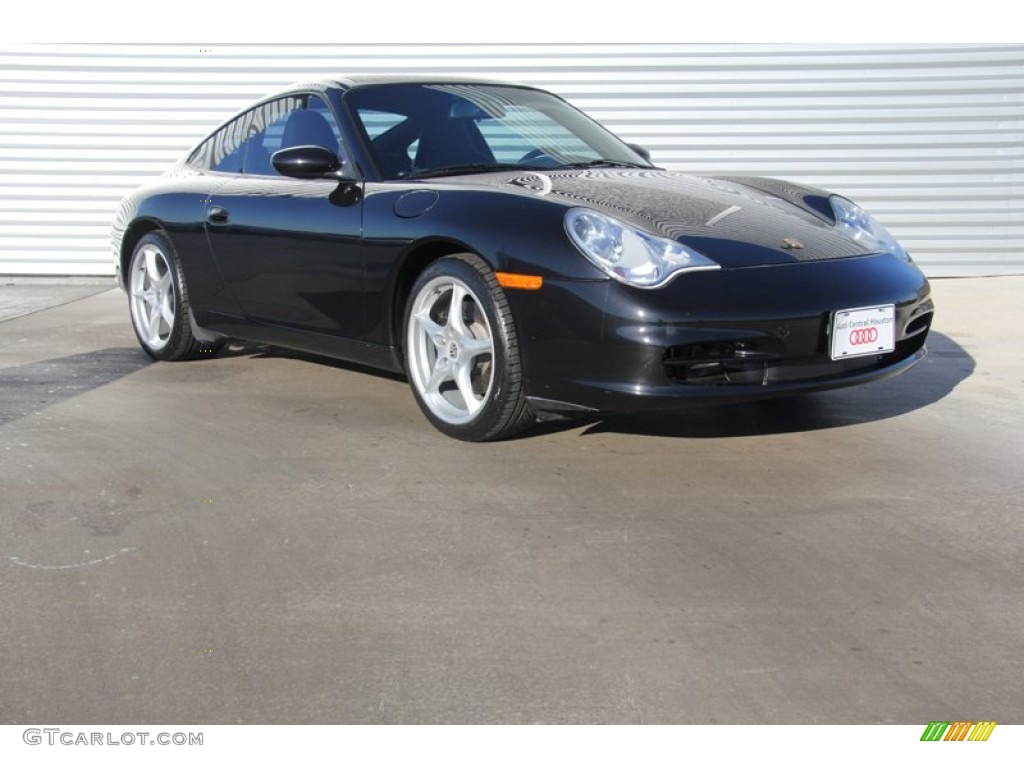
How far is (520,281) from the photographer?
4367 millimetres

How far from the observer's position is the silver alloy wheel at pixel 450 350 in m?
4.69

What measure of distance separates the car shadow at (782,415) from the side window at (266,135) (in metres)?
1.63

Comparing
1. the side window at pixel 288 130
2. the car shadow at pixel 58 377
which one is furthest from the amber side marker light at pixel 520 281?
the car shadow at pixel 58 377


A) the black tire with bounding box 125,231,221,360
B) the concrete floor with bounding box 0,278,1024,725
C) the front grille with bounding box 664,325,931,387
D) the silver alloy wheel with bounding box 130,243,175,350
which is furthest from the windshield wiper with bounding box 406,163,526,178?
the silver alloy wheel with bounding box 130,243,175,350

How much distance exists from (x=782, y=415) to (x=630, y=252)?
4.32 feet

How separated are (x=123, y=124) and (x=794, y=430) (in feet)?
23.7

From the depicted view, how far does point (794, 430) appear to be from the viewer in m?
4.99

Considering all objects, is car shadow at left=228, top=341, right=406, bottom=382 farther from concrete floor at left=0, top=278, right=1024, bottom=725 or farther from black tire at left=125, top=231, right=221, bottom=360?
concrete floor at left=0, top=278, right=1024, bottom=725

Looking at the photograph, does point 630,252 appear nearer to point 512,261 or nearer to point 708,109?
point 512,261

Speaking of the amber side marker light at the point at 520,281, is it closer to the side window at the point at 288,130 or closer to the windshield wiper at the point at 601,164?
the windshield wiper at the point at 601,164

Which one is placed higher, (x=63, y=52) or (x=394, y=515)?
(x=63, y=52)
